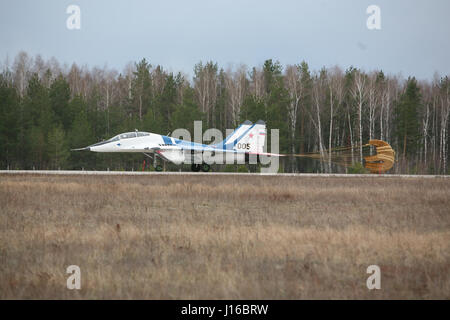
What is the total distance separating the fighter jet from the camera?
96.0ft

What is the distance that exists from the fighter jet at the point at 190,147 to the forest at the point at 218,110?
28.5 feet

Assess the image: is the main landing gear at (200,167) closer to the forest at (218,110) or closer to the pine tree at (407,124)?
the forest at (218,110)

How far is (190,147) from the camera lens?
3039 centimetres

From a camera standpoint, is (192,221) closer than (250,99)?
Yes

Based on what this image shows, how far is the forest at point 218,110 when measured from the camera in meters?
43.6

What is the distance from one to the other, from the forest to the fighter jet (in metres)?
8.68

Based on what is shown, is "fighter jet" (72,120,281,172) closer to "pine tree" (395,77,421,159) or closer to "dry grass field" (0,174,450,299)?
"dry grass field" (0,174,450,299)

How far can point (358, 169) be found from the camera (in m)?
36.6

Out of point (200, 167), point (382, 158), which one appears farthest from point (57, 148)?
point (382, 158)

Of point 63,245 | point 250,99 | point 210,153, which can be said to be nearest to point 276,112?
point 250,99

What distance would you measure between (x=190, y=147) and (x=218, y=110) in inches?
1071

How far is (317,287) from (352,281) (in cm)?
67
